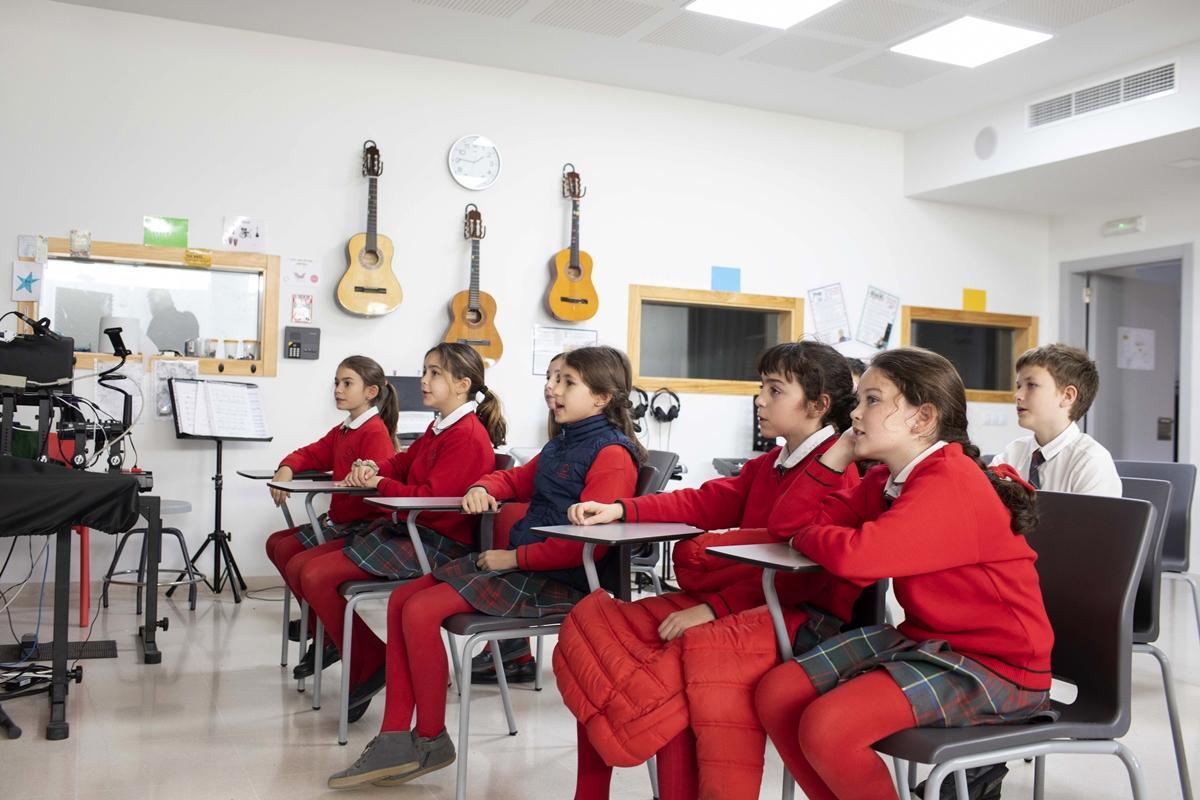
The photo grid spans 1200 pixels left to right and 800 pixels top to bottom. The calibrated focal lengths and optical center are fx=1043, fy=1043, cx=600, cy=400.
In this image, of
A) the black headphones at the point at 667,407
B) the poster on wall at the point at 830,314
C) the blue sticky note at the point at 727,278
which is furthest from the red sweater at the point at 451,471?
the poster on wall at the point at 830,314

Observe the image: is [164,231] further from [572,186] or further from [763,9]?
[763,9]

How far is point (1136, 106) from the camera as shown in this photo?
5441 millimetres

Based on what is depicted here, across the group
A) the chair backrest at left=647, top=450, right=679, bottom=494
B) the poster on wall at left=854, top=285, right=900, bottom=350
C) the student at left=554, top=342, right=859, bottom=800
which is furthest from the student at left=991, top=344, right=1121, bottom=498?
the poster on wall at left=854, top=285, right=900, bottom=350

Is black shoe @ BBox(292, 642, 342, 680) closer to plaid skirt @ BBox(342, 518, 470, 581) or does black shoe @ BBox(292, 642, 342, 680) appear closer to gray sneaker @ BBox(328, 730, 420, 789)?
plaid skirt @ BBox(342, 518, 470, 581)

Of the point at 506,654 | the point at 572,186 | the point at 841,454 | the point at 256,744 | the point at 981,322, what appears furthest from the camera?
the point at 981,322

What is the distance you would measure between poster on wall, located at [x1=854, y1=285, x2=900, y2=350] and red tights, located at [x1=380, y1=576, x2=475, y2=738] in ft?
16.2

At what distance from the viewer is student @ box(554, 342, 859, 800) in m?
1.72

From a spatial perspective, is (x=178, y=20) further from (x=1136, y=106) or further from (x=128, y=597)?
(x=1136, y=106)

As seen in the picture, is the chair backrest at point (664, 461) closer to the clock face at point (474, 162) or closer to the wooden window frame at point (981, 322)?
the clock face at point (474, 162)

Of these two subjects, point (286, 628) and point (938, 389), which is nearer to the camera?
point (938, 389)

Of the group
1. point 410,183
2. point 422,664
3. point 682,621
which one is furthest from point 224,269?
point 682,621

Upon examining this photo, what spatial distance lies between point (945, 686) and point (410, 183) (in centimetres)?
456

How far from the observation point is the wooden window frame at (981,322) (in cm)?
697

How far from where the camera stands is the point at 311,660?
11.0 ft
